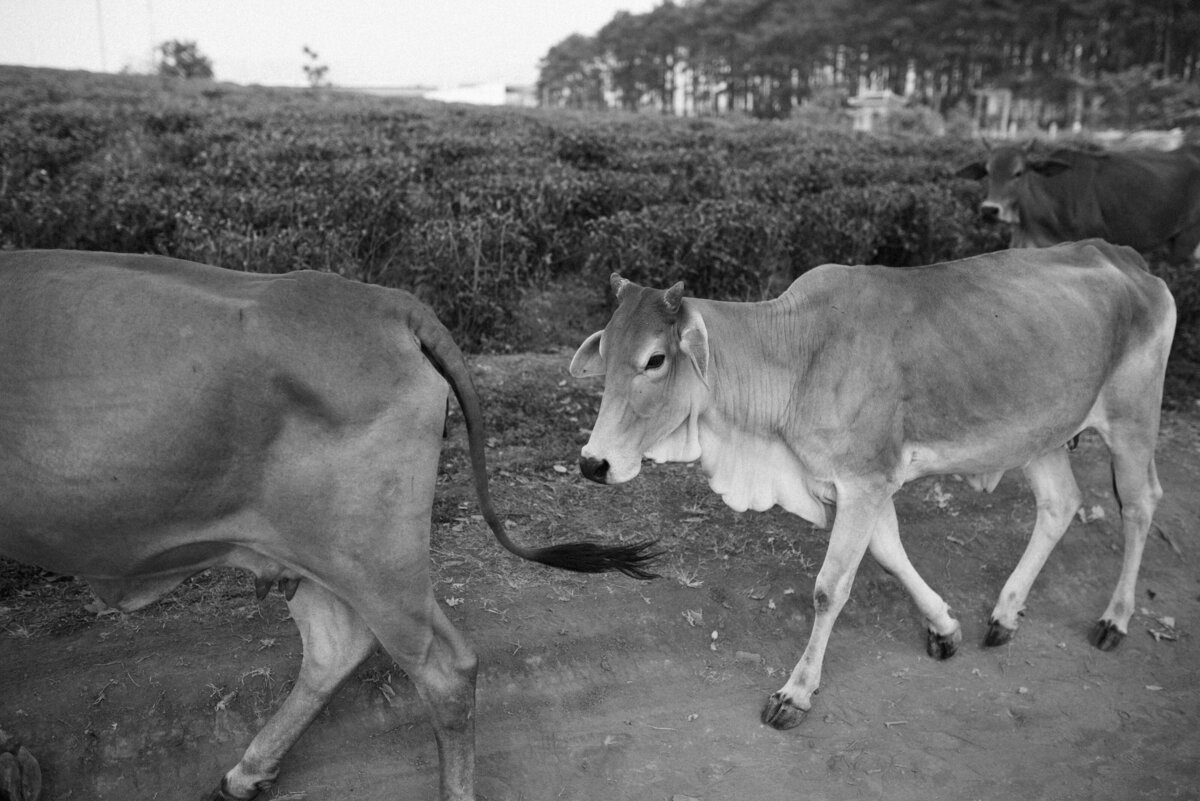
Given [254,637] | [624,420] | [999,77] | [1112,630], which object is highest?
[999,77]

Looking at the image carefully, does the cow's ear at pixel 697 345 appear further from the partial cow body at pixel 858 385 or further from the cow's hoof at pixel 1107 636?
the cow's hoof at pixel 1107 636

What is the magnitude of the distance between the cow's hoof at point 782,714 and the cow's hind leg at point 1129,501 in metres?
1.73

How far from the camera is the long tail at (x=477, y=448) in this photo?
3.05m

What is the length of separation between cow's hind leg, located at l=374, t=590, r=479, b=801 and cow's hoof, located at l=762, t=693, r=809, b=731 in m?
1.28

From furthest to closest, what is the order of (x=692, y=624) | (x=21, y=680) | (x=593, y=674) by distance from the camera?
(x=692, y=624), (x=593, y=674), (x=21, y=680)

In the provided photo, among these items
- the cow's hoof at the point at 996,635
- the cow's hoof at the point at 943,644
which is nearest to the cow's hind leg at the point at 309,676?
the cow's hoof at the point at 943,644

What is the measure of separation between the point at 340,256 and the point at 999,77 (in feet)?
130

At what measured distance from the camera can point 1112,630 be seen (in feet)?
15.5

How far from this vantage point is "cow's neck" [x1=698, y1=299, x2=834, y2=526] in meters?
3.97

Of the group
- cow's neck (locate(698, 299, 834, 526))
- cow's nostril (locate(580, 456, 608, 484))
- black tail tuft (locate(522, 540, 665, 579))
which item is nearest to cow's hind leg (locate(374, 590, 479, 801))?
black tail tuft (locate(522, 540, 665, 579))

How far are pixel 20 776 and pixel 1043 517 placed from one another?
4.22 meters

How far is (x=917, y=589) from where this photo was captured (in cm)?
436

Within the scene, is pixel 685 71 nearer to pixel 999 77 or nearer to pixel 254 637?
pixel 999 77

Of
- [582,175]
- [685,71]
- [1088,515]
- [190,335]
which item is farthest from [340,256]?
[685,71]
